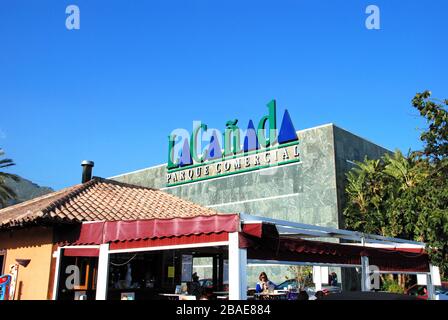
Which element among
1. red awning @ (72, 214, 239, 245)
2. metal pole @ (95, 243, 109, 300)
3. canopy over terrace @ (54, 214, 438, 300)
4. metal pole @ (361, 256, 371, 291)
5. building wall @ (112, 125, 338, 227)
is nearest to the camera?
canopy over terrace @ (54, 214, 438, 300)

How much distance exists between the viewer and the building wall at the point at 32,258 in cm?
1388

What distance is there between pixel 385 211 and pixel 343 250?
14744 mm

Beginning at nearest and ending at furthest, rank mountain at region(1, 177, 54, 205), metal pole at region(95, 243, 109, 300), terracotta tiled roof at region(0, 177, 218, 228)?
metal pole at region(95, 243, 109, 300) → terracotta tiled roof at region(0, 177, 218, 228) → mountain at region(1, 177, 54, 205)

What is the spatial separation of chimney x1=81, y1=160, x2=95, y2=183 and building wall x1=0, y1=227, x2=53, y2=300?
444cm

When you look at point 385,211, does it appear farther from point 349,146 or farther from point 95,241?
point 95,241

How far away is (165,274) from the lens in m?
16.5

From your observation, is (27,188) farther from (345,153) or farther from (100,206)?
(100,206)

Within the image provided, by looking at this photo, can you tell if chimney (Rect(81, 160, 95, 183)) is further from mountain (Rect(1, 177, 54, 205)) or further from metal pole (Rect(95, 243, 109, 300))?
mountain (Rect(1, 177, 54, 205))

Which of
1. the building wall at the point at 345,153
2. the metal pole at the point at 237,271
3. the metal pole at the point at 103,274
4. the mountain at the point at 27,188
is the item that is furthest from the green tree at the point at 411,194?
the mountain at the point at 27,188

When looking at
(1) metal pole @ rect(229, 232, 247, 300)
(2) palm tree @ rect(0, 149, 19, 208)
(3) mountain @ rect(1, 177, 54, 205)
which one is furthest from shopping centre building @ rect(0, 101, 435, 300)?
(3) mountain @ rect(1, 177, 54, 205)

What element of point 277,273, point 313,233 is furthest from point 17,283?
point 277,273

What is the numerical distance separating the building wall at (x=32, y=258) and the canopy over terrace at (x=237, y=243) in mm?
1251

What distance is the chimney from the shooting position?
1953 centimetres

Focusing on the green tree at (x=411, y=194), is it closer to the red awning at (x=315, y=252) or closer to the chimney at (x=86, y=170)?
the red awning at (x=315, y=252)
